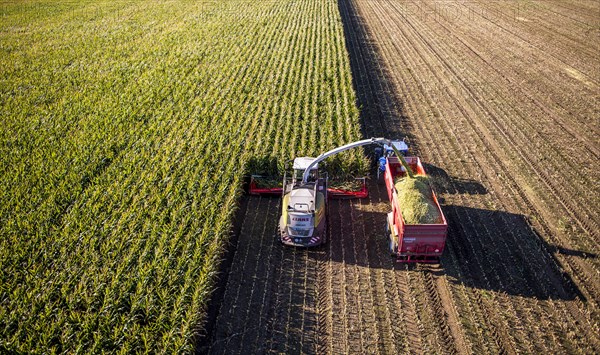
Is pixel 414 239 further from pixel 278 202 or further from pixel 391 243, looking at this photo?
pixel 278 202

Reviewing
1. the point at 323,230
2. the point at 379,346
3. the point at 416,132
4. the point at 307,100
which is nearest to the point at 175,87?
the point at 307,100

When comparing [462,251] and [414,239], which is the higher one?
[414,239]

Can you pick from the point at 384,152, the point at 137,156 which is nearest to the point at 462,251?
→ the point at 384,152

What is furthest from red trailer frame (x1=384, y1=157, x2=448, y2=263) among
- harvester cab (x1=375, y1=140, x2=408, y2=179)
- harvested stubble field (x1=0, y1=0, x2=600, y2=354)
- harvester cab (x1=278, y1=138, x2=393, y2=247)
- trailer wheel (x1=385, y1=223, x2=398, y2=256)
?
harvester cab (x1=375, y1=140, x2=408, y2=179)

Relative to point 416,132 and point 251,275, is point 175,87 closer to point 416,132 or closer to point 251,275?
point 416,132

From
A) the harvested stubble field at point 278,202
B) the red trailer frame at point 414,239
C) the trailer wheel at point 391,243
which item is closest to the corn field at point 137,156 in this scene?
the harvested stubble field at point 278,202
